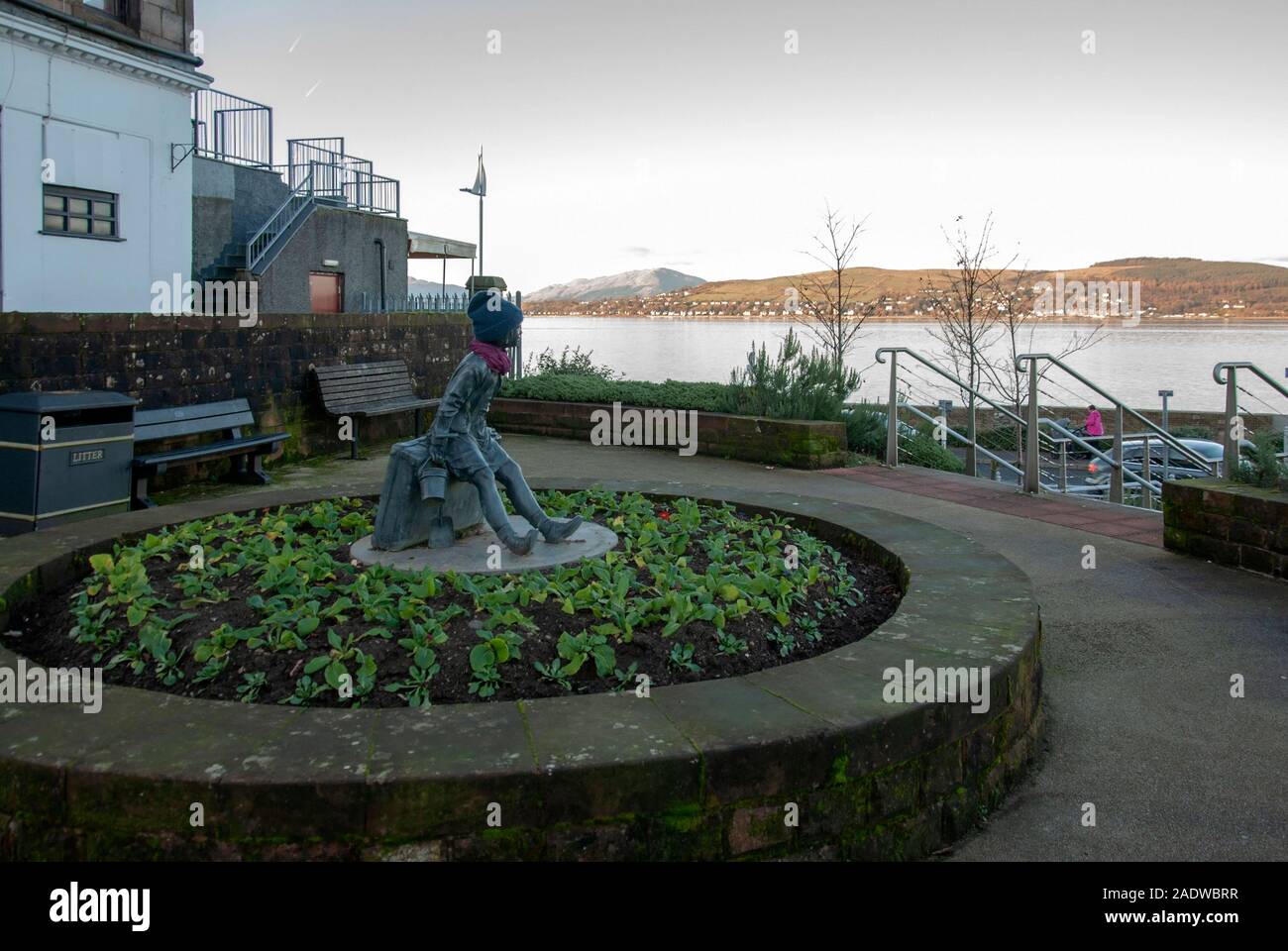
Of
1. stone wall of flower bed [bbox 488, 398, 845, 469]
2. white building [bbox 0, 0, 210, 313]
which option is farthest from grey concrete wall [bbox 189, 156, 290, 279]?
stone wall of flower bed [bbox 488, 398, 845, 469]

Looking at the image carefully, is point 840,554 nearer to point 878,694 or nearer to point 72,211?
point 878,694

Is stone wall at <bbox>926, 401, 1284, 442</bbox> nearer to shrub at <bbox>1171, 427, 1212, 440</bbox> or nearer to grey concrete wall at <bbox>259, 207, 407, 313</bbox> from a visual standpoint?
shrub at <bbox>1171, 427, 1212, 440</bbox>

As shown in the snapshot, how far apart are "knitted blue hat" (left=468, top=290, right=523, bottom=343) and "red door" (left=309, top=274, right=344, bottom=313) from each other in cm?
2363

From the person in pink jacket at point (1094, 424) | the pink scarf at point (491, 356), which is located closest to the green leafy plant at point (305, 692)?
the pink scarf at point (491, 356)

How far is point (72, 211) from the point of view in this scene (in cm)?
1706

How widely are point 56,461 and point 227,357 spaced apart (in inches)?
113

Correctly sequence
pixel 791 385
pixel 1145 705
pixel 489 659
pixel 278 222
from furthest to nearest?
1. pixel 278 222
2. pixel 791 385
3. pixel 1145 705
4. pixel 489 659

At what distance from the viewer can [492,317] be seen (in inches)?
193

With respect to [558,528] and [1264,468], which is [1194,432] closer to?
[1264,468]

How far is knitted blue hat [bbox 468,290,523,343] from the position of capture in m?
4.89

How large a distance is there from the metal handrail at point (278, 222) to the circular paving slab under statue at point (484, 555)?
65.4 ft

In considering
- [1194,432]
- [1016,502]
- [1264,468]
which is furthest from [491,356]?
[1194,432]

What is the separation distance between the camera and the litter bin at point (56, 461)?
6.64 metres

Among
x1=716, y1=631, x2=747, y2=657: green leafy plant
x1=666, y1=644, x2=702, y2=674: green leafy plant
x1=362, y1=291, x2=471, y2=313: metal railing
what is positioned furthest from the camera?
x1=362, y1=291, x2=471, y2=313: metal railing
